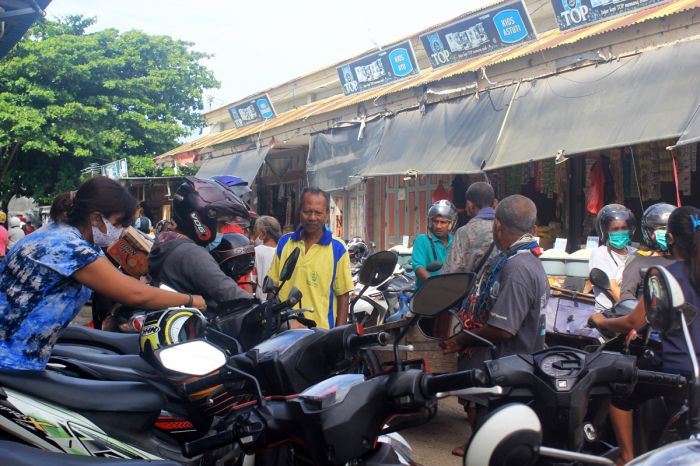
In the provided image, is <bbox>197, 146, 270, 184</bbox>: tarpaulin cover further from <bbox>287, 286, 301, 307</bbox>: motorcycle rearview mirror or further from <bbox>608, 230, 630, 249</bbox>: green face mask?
<bbox>287, 286, 301, 307</bbox>: motorcycle rearview mirror

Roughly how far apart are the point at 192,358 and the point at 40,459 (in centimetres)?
55

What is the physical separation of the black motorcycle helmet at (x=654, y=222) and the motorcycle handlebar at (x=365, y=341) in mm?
3080

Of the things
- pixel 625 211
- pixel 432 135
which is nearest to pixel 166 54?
pixel 432 135

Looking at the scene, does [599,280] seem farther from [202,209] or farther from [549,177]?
[549,177]

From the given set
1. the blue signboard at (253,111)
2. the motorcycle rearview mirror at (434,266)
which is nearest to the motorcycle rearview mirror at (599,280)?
the motorcycle rearview mirror at (434,266)

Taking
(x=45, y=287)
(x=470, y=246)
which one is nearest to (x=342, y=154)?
(x=470, y=246)

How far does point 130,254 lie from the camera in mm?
5344

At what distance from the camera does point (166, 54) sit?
27641 mm

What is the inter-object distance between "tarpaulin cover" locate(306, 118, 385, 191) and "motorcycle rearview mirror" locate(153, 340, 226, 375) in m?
9.35

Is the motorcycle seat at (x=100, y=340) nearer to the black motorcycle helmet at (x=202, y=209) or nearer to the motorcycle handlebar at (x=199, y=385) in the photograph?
the black motorcycle helmet at (x=202, y=209)

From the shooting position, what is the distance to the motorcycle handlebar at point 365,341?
6.93ft

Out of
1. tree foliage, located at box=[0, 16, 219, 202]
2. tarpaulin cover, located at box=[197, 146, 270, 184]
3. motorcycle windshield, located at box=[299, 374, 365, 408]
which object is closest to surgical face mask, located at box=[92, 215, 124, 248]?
motorcycle windshield, located at box=[299, 374, 365, 408]

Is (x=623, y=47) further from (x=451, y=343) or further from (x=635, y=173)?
(x=451, y=343)

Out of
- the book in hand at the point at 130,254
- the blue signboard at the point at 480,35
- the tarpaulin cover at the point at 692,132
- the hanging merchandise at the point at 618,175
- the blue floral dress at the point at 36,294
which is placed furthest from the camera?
the blue signboard at the point at 480,35
